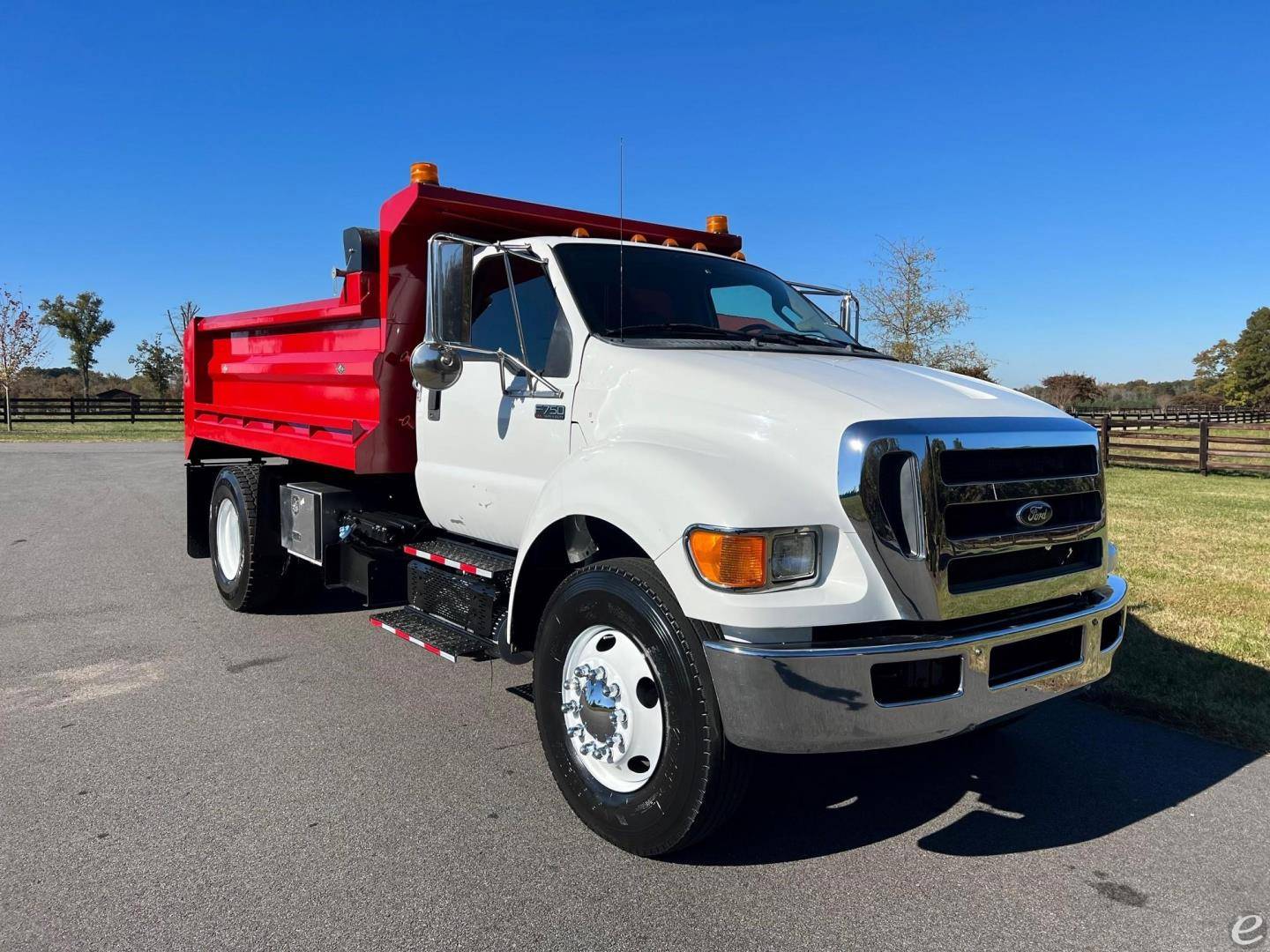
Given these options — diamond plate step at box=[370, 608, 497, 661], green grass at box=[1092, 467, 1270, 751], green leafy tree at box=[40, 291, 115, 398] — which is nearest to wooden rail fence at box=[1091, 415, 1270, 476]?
green grass at box=[1092, 467, 1270, 751]

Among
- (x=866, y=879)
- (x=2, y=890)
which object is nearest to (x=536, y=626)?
(x=866, y=879)

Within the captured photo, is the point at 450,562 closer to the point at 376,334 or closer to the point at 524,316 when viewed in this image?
the point at 524,316

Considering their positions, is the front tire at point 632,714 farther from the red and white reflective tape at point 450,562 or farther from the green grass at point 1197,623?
the green grass at point 1197,623

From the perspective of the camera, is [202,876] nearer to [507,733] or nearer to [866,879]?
[507,733]

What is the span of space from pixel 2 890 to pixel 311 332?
3546 mm

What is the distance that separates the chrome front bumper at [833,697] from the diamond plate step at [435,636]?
5.24ft

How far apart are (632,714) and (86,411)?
43743 millimetres

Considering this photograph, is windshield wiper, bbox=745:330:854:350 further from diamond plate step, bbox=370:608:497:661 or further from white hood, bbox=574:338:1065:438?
diamond plate step, bbox=370:608:497:661

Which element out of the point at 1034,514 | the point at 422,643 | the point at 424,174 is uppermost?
the point at 424,174

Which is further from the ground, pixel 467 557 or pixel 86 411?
pixel 86 411

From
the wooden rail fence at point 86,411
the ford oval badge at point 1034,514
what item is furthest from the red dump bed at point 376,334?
the wooden rail fence at point 86,411

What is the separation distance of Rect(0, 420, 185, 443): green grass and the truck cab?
1018 inches

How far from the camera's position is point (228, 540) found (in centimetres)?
687

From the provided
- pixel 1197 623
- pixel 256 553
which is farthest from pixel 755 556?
pixel 1197 623
